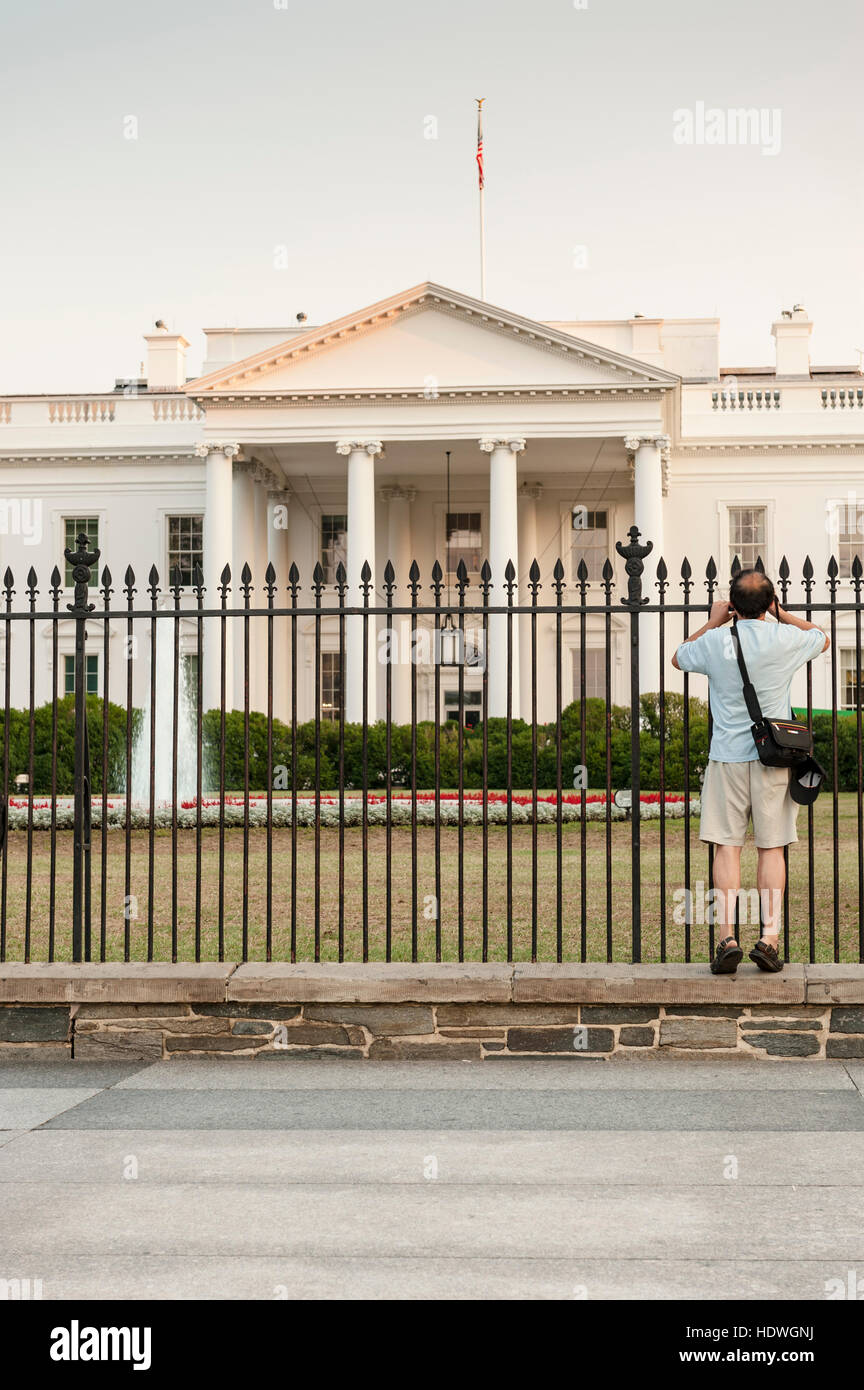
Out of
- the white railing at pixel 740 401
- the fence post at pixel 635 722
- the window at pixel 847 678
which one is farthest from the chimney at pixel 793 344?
the fence post at pixel 635 722

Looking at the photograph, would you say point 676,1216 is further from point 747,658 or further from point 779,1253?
point 747,658

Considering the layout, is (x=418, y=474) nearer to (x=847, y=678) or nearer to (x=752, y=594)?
(x=847, y=678)

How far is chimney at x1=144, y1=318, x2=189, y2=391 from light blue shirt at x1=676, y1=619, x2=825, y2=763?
4018cm

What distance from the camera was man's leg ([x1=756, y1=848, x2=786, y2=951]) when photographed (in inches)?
249

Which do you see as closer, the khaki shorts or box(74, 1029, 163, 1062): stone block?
the khaki shorts

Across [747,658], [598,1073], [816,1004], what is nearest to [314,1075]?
[598,1073]

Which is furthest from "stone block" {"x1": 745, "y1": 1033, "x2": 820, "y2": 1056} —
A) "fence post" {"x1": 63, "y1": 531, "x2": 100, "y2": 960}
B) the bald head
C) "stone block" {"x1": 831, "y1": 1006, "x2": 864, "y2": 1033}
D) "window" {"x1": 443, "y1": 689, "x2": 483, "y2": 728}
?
"window" {"x1": 443, "y1": 689, "x2": 483, "y2": 728}

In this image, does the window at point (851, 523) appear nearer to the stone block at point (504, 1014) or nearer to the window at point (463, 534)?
the window at point (463, 534)

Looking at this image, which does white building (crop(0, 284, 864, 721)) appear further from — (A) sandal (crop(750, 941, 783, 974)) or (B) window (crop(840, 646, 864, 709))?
(A) sandal (crop(750, 941, 783, 974))

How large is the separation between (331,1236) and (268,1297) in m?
0.46

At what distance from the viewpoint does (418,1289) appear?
11.8ft

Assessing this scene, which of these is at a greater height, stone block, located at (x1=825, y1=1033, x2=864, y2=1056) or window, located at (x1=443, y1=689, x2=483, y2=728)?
window, located at (x1=443, y1=689, x2=483, y2=728)

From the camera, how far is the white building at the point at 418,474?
118 ft

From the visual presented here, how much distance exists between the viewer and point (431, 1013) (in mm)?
6504
